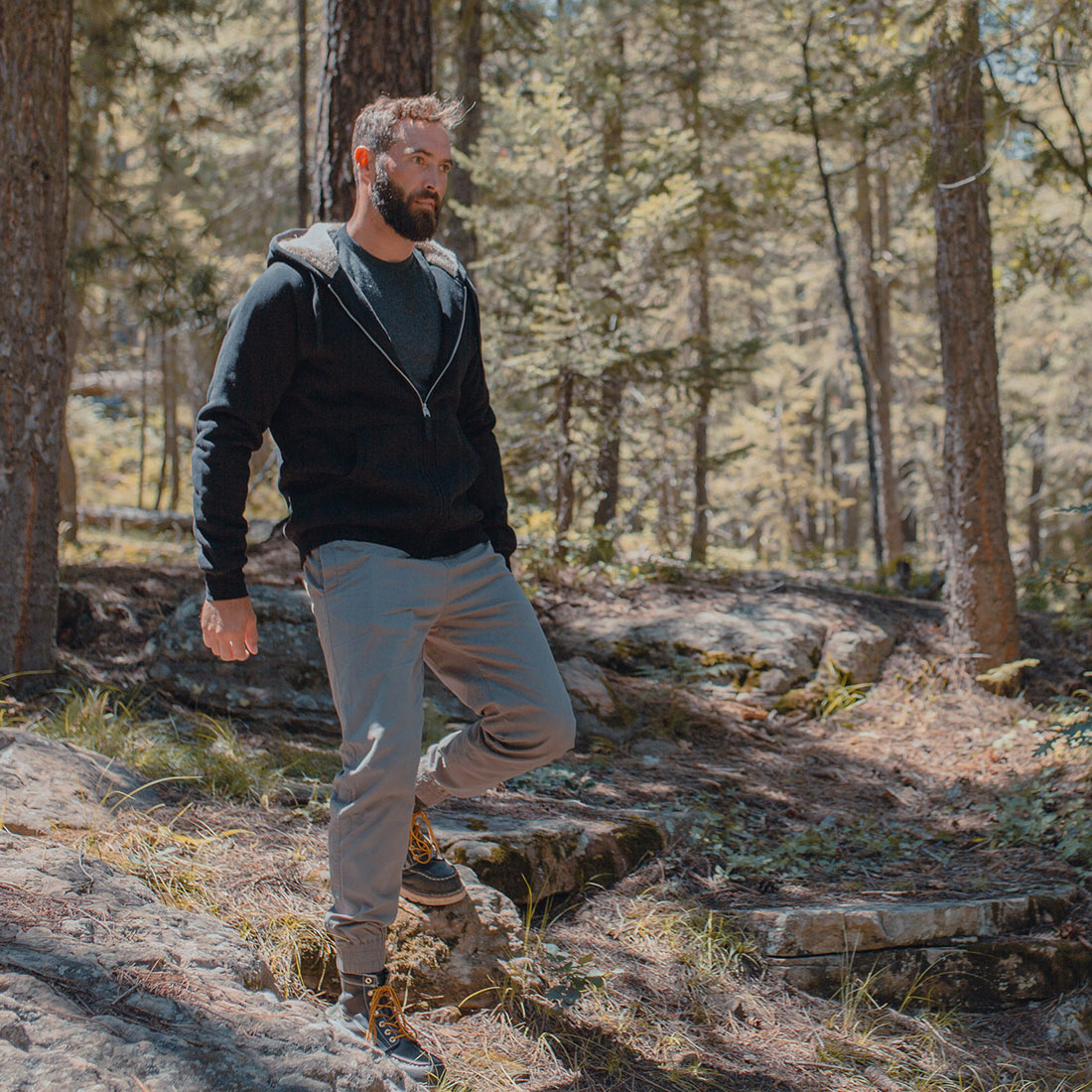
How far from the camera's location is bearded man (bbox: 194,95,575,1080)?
2.55m

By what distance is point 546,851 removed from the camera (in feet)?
12.4

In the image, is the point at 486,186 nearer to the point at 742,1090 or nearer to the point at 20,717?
the point at 20,717

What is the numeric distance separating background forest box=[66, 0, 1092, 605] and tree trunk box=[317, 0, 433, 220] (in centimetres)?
290

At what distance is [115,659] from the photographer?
558 cm

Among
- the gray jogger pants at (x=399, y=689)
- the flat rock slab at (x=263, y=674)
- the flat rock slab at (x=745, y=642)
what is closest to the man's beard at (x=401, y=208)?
the gray jogger pants at (x=399, y=689)

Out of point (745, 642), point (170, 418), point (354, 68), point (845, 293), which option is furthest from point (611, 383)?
point (170, 418)

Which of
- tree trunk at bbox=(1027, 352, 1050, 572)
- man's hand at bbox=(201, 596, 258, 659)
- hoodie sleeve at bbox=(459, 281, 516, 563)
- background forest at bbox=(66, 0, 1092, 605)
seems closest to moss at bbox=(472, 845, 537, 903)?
hoodie sleeve at bbox=(459, 281, 516, 563)

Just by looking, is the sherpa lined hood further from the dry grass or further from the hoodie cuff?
the dry grass

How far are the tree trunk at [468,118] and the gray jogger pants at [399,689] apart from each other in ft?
24.4

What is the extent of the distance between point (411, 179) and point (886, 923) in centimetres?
303

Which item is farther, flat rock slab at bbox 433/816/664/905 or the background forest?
the background forest

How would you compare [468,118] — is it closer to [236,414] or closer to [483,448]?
[483,448]

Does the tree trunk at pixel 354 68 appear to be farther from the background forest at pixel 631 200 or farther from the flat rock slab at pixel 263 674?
the background forest at pixel 631 200

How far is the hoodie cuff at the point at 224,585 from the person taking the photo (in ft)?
8.64
